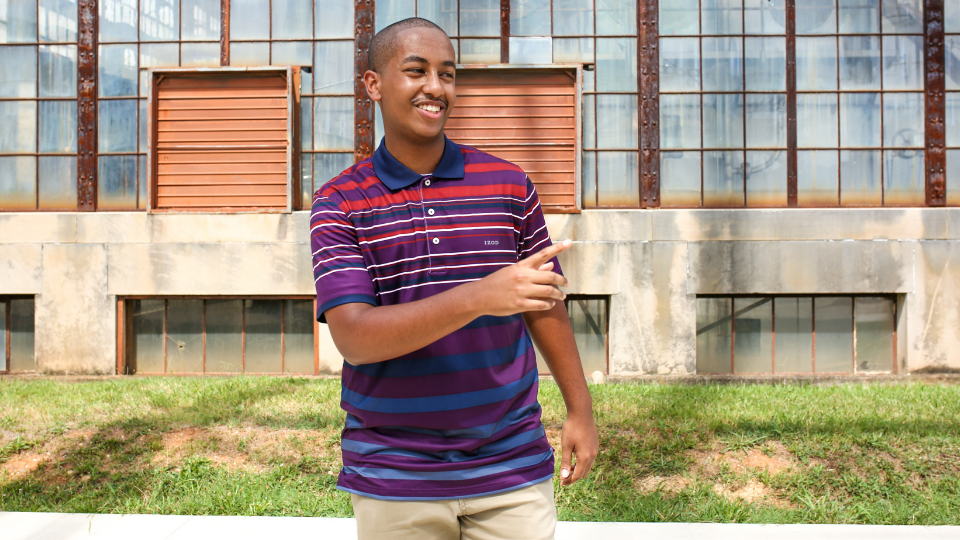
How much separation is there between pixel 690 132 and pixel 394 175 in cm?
872

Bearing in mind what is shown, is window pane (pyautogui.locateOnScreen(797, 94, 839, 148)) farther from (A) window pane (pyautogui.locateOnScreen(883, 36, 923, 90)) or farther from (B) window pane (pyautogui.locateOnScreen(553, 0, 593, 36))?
(B) window pane (pyautogui.locateOnScreen(553, 0, 593, 36))

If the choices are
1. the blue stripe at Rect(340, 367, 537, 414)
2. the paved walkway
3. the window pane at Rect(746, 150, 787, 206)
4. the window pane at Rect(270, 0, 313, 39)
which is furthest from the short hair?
the window pane at Rect(746, 150, 787, 206)

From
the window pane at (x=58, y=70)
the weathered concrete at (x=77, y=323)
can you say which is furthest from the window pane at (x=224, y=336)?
the window pane at (x=58, y=70)

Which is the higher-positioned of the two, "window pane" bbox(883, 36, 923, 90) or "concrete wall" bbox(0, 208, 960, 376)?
"window pane" bbox(883, 36, 923, 90)

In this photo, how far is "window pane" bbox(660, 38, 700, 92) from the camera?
9.91m

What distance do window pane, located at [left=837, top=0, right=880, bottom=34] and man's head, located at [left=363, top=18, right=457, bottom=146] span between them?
31.8 ft

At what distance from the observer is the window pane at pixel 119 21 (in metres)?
10.1

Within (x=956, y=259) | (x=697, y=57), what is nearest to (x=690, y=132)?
(x=697, y=57)

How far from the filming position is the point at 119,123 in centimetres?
1015

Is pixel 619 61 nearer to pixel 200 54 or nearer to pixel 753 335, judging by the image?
pixel 753 335

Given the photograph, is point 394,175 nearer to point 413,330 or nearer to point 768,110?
point 413,330

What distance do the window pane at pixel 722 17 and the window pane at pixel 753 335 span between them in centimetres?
362

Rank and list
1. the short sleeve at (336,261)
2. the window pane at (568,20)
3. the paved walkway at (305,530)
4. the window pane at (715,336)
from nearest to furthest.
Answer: the short sleeve at (336,261) < the paved walkway at (305,530) < the window pane at (715,336) < the window pane at (568,20)

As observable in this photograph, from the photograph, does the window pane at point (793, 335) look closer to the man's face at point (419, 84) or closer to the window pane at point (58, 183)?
the man's face at point (419, 84)
